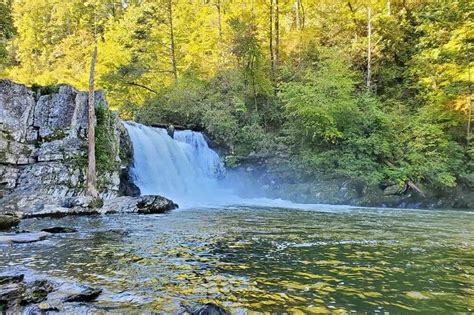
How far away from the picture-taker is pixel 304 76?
21531mm

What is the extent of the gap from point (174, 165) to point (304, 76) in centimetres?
900

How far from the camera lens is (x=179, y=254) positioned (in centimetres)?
633

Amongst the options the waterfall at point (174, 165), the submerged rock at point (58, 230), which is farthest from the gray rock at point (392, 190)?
the submerged rock at point (58, 230)

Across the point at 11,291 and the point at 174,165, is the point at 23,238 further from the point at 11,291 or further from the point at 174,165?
the point at 174,165

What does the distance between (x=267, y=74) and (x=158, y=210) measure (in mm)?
14383

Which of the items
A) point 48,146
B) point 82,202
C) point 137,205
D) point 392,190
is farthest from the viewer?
point 392,190

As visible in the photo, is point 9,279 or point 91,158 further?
point 91,158

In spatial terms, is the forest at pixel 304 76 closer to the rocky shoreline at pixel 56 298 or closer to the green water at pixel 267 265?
the green water at pixel 267 265

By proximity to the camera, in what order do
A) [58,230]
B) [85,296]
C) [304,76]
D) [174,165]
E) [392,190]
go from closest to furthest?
[85,296] < [58,230] < [392,190] < [174,165] < [304,76]

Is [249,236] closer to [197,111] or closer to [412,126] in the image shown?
[412,126]

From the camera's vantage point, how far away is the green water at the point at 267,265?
13.3ft

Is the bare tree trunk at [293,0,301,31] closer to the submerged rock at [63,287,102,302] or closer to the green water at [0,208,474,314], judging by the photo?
the green water at [0,208,474,314]

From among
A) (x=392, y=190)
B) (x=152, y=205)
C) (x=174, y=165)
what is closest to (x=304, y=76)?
(x=392, y=190)

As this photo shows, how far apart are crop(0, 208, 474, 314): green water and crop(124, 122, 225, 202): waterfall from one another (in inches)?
327
